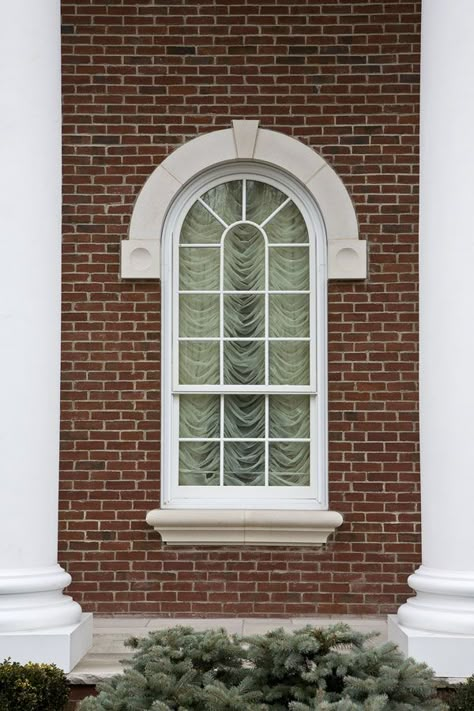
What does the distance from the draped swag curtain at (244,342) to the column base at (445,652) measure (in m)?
2.44

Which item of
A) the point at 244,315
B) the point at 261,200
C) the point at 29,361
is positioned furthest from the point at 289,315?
the point at 29,361

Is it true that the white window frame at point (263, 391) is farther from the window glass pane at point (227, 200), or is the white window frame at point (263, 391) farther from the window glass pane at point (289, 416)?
the window glass pane at point (227, 200)

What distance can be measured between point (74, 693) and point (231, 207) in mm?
4590

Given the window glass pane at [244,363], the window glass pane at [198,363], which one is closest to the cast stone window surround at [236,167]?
the window glass pane at [198,363]

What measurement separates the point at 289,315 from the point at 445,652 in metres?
3.52

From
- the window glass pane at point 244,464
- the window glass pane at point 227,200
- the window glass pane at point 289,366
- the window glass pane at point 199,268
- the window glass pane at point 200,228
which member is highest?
the window glass pane at point 227,200

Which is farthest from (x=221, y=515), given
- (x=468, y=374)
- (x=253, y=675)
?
(x=253, y=675)

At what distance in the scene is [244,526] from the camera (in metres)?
9.31

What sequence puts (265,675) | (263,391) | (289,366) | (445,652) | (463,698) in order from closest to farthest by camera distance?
1. (265,675)
2. (463,698)
3. (445,652)
4. (263,391)
5. (289,366)

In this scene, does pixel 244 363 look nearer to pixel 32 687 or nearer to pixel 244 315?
pixel 244 315

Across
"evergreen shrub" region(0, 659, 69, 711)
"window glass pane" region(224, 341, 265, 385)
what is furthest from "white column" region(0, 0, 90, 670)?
"window glass pane" region(224, 341, 265, 385)

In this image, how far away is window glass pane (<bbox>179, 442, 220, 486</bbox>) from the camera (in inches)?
381

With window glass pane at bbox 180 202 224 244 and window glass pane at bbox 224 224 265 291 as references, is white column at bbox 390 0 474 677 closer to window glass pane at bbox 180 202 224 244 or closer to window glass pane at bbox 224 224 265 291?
window glass pane at bbox 224 224 265 291

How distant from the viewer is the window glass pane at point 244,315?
975 centimetres
